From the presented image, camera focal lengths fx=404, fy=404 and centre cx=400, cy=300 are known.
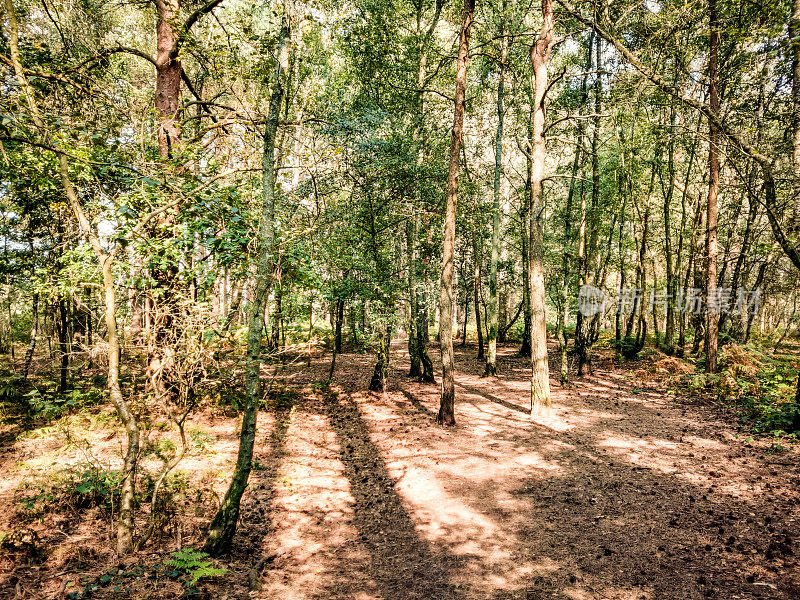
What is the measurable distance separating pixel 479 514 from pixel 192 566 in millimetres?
3945

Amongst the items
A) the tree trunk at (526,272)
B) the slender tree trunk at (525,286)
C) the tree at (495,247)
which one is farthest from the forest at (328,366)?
the slender tree trunk at (525,286)

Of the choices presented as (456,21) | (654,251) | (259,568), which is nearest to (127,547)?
(259,568)

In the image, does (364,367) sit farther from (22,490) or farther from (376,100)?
(22,490)

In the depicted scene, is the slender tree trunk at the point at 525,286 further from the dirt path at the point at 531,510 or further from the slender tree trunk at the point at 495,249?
the dirt path at the point at 531,510

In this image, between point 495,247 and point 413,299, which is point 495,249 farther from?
point 413,299

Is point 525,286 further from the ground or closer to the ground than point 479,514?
further from the ground

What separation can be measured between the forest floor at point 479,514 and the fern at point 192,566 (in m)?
0.17

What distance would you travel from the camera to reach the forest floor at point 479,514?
14.6 feet

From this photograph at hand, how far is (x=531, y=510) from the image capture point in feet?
20.5

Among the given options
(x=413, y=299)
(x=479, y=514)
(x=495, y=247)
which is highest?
(x=495, y=247)

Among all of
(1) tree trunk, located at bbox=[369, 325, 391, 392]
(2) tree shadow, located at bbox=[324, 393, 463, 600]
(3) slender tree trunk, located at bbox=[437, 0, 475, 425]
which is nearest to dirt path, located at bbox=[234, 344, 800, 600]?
(2) tree shadow, located at bbox=[324, 393, 463, 600]

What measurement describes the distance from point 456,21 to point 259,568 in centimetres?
2114


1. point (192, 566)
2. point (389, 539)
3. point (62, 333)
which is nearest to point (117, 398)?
point (192, 566)

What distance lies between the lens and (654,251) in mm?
27812
